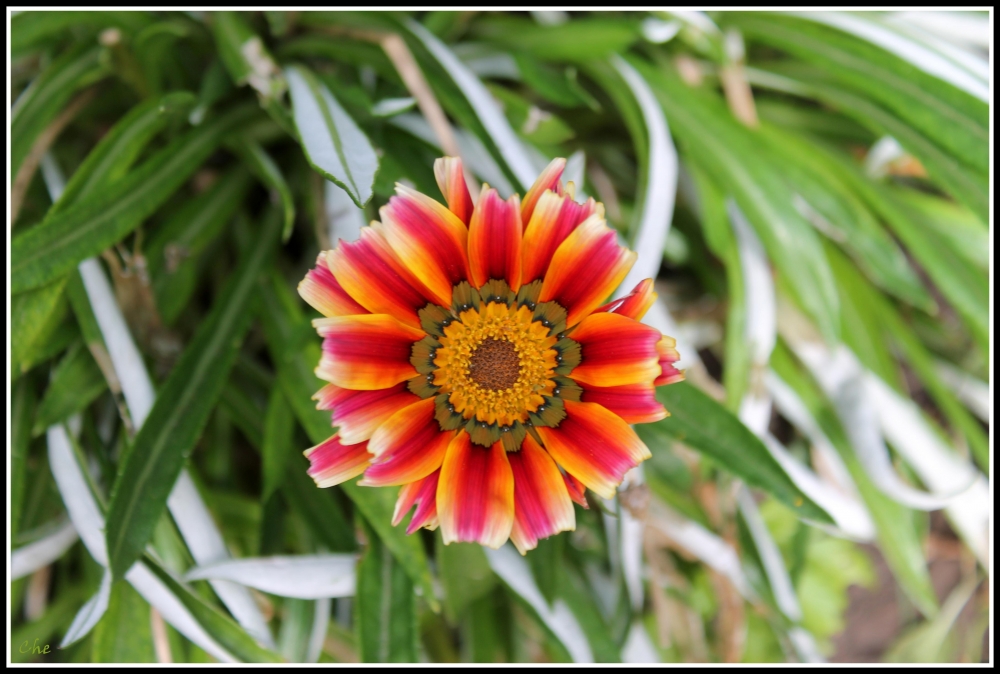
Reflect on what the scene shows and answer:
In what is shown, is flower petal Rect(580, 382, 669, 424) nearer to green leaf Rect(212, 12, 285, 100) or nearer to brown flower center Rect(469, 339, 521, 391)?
brown flower center Rect(469, 339, 521, 391)

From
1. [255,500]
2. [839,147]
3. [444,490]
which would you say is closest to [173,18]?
[255,500]

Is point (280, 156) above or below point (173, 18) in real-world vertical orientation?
below

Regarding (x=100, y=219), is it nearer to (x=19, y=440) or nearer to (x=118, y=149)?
(x=118, y=149)

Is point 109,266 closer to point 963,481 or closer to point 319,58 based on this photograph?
point 319,58

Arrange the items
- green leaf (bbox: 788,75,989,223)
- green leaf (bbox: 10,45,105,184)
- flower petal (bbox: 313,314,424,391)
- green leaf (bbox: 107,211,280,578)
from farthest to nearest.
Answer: green leaf (bbox: 788,75,989,223) → green leaf (bbox: 10,45,105,184) → green leaf (bbox: 107,211,280,578) → flower petal (bbox: 313,314,424,391)

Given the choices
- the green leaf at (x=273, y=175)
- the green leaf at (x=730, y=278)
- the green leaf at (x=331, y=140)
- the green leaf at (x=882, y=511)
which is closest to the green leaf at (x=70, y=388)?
the green leaf at (x=273, y=175)

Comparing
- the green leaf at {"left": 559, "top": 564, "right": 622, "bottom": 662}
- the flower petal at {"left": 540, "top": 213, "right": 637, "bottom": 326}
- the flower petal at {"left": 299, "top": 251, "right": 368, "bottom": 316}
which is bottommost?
the green leaf at {"left": 559, "top": 564, "right": 622, "bottom": 662}

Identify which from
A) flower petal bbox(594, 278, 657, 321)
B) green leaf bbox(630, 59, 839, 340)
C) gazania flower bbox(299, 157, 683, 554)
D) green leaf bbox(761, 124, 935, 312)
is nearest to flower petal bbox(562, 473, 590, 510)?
gazania flower bbox(299, 157, 683, 554)
